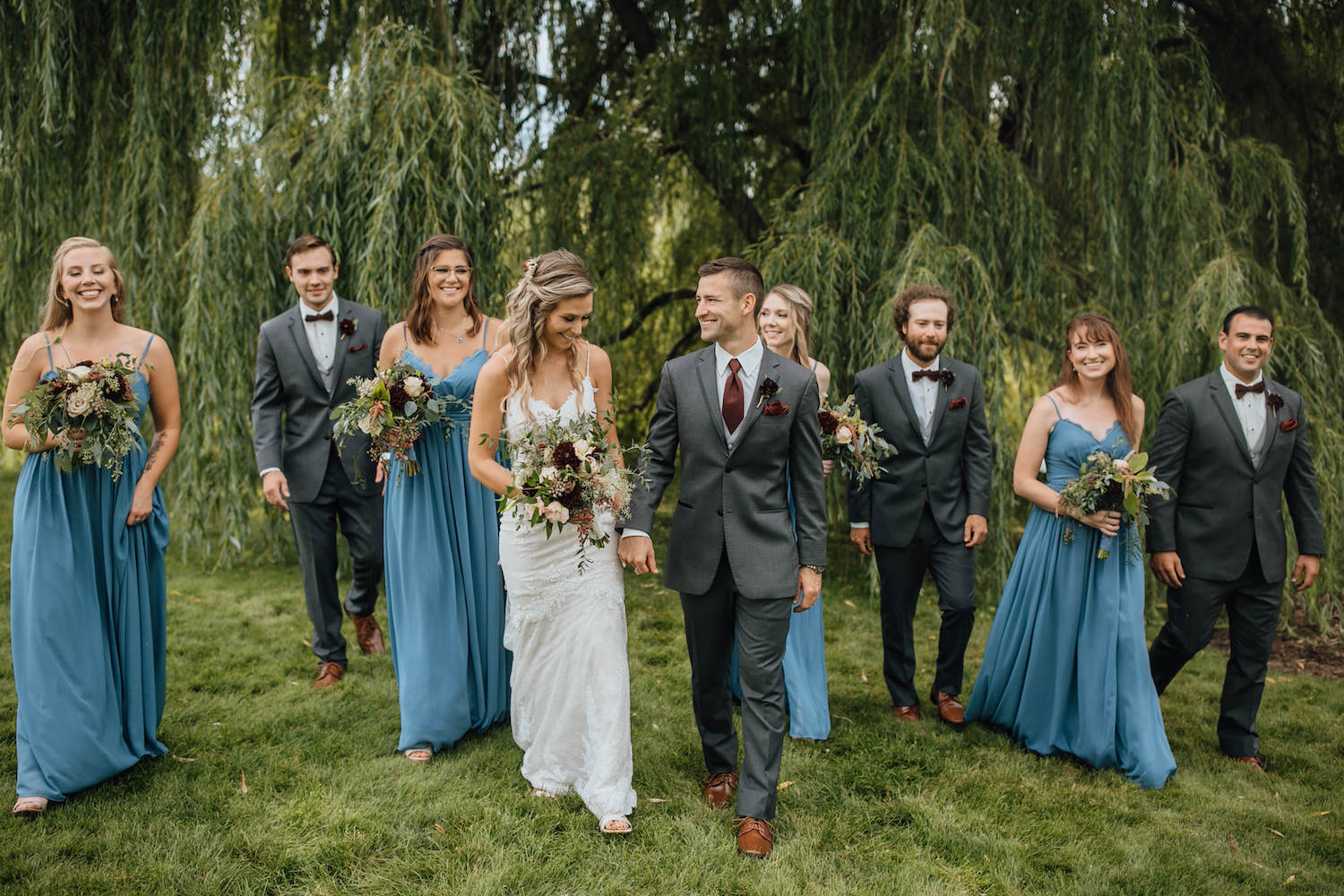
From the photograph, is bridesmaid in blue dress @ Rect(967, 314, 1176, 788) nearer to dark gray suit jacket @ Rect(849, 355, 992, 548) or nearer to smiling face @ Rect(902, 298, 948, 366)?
dark gray suit jacket @ Rect(849, 355, 992, 548)

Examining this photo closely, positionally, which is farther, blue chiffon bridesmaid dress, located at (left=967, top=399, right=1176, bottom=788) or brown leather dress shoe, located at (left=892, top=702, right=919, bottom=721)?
brown leather dress shoe, located at (left=892, top=702, right=919, bottom=721)

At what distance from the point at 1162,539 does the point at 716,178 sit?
441 centimetres

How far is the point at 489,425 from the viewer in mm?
3562

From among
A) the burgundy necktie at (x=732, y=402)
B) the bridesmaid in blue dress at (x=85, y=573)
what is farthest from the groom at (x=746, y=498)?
the bridesmaid in blue dress at (x=85, y=573)

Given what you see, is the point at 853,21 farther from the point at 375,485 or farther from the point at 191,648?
the point at 191,648

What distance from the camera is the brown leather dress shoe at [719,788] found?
3635mm

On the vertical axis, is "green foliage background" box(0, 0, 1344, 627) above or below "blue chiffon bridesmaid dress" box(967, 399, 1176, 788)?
above

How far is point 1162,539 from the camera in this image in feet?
14.1

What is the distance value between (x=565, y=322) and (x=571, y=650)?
1202 mm

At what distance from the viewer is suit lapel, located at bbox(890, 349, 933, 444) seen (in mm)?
4520

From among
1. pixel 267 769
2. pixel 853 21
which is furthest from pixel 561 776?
pixel 853 21

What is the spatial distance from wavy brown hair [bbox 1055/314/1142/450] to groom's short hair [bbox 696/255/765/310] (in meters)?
1.69

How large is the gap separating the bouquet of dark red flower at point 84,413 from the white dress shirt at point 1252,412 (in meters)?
4.64

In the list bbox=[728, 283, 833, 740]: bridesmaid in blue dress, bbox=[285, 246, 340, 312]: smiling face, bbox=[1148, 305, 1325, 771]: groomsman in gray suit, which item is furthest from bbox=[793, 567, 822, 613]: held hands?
bbox=[285, 246, 340, 312]: smiling face
